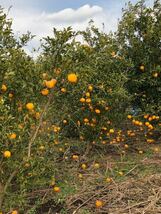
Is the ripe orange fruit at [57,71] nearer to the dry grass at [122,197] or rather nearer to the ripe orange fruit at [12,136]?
the ripe orange fruit at [12,136]

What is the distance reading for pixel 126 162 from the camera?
7793 mm

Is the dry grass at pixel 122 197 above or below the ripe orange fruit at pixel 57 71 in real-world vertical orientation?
below

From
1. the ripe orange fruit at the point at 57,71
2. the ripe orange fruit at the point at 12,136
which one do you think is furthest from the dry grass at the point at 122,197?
the ripe orange fruit at the point at 57,71

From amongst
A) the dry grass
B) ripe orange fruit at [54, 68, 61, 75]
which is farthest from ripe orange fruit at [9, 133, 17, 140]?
the dry grass

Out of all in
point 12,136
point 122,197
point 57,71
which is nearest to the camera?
point 12,136

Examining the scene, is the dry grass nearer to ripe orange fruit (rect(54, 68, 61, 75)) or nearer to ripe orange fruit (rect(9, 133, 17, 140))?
ripe orange fruit (rect(9, 133, 17, 140))

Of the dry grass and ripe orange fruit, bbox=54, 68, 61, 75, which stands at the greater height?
ripe orange fruit, bbox=54, 68, 61, 75

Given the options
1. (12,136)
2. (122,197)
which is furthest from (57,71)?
(122,197)

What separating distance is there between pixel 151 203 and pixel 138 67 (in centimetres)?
538

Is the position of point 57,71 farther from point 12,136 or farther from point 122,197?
point 122,197

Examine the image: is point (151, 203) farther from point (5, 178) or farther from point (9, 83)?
point (9, 83)

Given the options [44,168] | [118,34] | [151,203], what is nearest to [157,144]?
[118,34]

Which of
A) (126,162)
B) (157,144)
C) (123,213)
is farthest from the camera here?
(157,144)

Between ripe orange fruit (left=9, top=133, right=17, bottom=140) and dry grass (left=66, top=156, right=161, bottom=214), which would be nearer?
ripe orange fruit (left=9, top=133, right=17, bottom=140)
